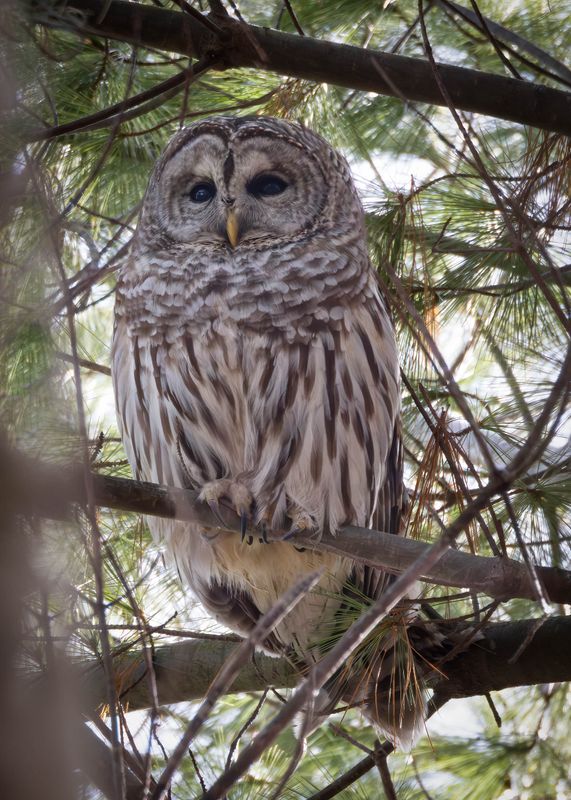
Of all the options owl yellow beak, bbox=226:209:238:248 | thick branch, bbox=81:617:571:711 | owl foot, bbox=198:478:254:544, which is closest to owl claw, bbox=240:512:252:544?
owl foot, bbox=198:478:254:544

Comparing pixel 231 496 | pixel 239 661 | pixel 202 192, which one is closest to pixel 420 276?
pixel 202 192

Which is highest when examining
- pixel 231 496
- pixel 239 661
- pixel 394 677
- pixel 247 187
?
pixel 247 187

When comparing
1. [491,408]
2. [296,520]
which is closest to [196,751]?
[296,520]

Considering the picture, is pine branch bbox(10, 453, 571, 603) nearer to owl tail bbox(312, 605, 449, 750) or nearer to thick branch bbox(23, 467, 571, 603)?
thick branch bbox(23, 467, 571, 603)

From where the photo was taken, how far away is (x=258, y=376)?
3.11 metres

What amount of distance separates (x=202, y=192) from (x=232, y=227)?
30cm

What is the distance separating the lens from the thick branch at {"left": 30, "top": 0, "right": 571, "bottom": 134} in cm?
288

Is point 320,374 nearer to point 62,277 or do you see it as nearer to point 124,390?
point 124,390

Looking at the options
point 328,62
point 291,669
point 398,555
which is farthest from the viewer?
point 291,669

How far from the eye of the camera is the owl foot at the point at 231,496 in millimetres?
2992

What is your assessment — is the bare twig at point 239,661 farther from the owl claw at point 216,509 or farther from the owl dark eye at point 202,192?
the owl dark eye at point 202,192

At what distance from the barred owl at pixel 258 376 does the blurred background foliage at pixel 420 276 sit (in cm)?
13

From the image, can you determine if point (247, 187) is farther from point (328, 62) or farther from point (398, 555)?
point (398, 555)

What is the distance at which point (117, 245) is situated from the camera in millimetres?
3910
